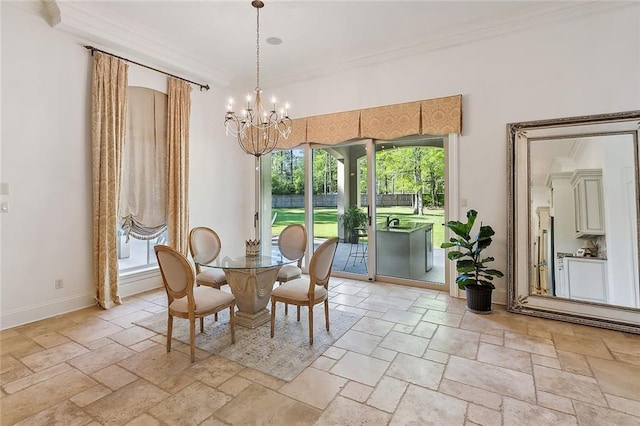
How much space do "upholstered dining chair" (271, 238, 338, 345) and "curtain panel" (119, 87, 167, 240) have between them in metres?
2.54

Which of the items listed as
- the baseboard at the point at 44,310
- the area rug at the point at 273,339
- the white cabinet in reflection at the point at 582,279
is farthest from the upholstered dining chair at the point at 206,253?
the white cabinet in reflection at the point at 582,279

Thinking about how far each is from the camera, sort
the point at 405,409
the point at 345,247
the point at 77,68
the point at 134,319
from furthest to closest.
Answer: the point at 345,247 → the point at 77,68 → the point at 134,319 → the point at 405,409

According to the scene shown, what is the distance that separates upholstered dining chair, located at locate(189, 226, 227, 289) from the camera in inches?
135

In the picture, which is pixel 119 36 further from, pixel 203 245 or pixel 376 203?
pixel 376 203

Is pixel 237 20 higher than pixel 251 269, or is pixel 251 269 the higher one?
pixel 237 20

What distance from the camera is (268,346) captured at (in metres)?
2.76

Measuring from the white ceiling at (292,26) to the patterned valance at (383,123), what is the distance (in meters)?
0.74

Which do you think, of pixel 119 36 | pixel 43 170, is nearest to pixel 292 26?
pixel 119 36

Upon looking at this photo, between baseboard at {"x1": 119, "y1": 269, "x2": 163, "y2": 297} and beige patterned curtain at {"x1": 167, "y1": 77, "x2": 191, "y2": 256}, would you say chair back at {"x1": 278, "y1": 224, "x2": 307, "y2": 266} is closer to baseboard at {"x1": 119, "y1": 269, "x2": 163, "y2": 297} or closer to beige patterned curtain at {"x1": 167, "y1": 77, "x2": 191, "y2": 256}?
beige patterned curtain at {"x1": 167, "y1": 77, "x2": 191, "y2": 256}

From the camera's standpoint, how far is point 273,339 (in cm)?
288

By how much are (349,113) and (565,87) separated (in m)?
2.64

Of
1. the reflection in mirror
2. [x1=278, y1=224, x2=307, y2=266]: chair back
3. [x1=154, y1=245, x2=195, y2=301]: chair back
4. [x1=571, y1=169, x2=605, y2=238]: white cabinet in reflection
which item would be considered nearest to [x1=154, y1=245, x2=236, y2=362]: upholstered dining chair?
[x1=154, y1=245, x2=195, y2=301]: chair back

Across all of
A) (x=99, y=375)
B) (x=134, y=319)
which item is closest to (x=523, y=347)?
(x=99, y=375)

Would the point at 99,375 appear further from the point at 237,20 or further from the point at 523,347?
the point at 237,20
